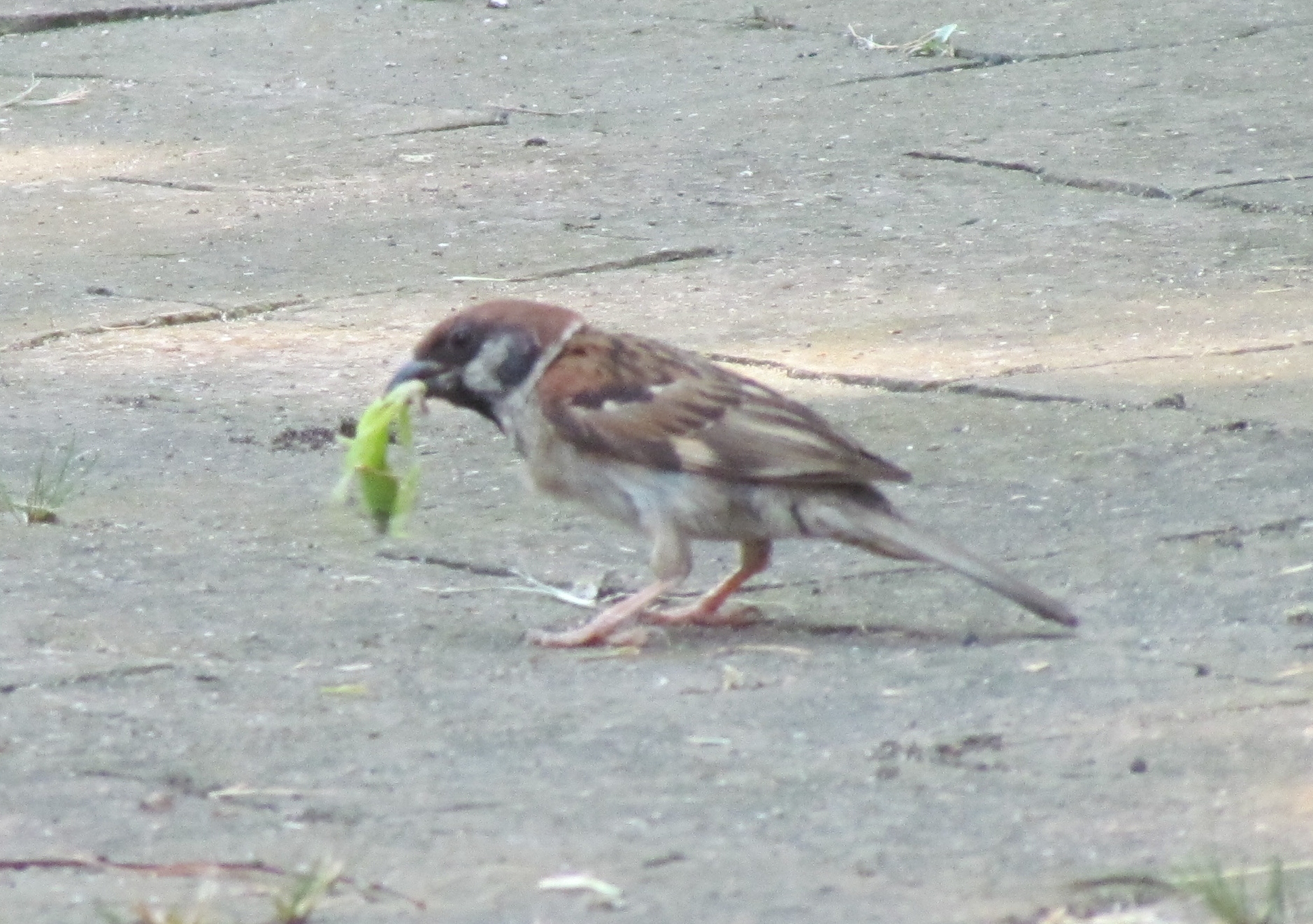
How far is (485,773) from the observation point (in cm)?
355

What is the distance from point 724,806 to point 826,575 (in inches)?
60.9

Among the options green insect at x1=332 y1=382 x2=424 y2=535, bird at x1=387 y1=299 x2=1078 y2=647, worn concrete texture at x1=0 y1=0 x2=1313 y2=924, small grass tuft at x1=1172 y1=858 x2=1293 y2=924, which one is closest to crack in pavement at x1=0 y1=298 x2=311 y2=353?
worn concrete texture at x1=0 y1=0 x2=1313 y2=924

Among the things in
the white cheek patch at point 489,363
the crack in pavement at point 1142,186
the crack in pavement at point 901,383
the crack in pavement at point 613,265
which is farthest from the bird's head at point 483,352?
the crack in pavement at point 1142,186

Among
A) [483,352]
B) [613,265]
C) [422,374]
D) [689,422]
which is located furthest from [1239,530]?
[613,265]

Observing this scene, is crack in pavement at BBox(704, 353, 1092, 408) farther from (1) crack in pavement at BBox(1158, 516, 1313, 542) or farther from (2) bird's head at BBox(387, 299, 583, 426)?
(2) bird's head at BBox(387, 299, 583, 426)

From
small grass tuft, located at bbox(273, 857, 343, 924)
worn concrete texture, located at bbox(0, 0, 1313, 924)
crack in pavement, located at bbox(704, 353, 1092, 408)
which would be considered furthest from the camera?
crack in pavement, located at bbox(704, 353, 1092, 408)

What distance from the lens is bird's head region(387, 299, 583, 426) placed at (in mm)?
4574

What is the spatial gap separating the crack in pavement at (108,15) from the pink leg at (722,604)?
8.07 m

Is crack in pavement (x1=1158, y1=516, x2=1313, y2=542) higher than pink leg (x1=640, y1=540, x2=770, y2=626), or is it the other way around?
crack in pavement (x1=1158, y1=516, x2=1313, y2=542)

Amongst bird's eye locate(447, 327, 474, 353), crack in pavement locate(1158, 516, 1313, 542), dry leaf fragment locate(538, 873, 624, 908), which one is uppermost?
bird's eye locate(447, 327, 474, 353)

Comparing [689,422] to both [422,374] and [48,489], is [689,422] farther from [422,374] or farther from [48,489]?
[48,489]

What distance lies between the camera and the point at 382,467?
15.3ft

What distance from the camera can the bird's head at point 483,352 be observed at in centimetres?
457

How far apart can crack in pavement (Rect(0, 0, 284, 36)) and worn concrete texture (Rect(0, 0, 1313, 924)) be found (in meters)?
0.60
